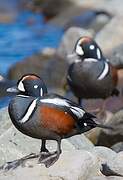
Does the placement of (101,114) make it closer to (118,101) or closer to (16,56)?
(118,101)

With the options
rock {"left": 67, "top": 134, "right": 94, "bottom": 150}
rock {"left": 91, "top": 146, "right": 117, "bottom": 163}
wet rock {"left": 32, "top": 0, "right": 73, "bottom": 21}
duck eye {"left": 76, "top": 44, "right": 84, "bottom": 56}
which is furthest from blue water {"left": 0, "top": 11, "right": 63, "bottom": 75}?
rock {"left": 91, "top": 146, "right": 117, "bottom": 163}

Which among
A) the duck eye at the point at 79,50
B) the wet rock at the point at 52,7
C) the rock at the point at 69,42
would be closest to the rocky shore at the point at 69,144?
the rock at the point at 69,42

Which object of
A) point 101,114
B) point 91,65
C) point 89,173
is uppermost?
point 89,173

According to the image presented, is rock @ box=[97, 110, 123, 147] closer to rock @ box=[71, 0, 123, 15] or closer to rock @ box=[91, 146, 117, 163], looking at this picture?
rock @ box=[91, 146, 117, 163]

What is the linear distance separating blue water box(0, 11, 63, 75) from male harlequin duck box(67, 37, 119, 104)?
4248 millimetres

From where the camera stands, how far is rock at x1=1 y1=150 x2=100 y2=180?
16.4 feet

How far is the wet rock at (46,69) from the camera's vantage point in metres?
10.8

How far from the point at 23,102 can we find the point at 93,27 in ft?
29.9

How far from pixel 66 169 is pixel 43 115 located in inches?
17.3

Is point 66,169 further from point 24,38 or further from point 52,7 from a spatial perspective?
point 52,7

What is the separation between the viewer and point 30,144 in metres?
5.85

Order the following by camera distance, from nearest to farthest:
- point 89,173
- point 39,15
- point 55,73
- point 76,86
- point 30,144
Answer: point 89,173 → point 30,144 → point 76,86 → point 55,73 → point 39,15

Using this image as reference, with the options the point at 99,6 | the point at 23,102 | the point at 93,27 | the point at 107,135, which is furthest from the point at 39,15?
the point at 23,102

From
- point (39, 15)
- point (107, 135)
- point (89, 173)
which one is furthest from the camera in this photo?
point (39, 15)
